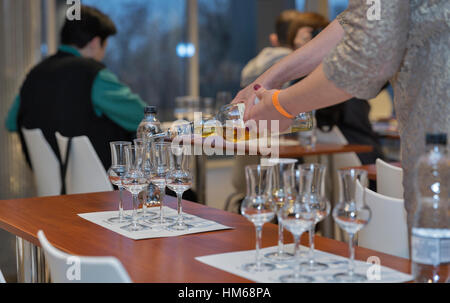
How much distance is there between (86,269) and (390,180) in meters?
1.56

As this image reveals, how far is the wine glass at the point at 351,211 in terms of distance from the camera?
1.24 m

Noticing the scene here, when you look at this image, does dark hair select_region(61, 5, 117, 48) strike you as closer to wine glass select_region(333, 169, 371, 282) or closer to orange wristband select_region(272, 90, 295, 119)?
orange wristband select_region(272, 90, 295, 119)

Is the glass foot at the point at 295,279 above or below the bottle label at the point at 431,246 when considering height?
below

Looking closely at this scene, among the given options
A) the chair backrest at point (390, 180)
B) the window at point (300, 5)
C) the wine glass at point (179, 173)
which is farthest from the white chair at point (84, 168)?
the window at point (300, 5)

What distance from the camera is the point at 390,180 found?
2.43 m

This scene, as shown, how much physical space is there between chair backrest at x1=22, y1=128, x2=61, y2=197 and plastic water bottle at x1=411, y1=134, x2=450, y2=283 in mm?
2397

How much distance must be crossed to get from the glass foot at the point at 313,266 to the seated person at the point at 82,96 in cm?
227

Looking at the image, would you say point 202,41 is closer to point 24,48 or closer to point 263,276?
point 24,48

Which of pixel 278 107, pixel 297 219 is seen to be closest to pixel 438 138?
pixel 297 219

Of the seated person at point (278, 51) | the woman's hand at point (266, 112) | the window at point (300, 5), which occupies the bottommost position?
the woman's hand at point (266, 112)

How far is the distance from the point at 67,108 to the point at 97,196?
4.65ft

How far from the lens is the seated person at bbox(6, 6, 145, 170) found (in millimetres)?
3523

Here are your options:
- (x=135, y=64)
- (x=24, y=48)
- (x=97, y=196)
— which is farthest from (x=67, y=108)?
(x=135, y=64)

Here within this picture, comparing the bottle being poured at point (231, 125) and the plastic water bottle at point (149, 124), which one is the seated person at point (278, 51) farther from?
the bottle being poured at point (231, 125)
